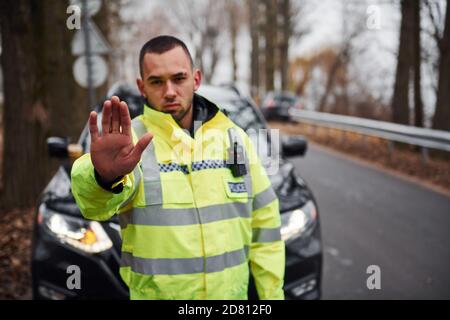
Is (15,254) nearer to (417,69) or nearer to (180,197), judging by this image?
(180,197)

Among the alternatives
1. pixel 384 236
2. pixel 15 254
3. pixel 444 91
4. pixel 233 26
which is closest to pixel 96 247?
pixel 15 254

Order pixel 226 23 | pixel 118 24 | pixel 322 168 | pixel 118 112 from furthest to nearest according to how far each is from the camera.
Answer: pixel 226 23 → pixel 118 24 → pixel 322 168 → pixel 118 112

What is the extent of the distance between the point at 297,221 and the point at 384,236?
2.69 metres

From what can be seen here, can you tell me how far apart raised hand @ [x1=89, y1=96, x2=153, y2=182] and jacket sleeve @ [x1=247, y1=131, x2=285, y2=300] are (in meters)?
0.72

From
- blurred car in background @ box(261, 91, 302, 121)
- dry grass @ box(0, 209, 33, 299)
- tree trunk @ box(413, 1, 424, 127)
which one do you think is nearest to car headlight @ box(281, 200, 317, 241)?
dry grass @ box(0, 209, 33, 299)

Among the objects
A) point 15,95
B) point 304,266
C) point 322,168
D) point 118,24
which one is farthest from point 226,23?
point 304,266

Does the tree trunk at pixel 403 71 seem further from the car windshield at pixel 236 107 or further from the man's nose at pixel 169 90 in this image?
the man's nose at pixel 169 90

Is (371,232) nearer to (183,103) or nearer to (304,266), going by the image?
(304,266)

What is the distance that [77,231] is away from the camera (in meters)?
2.87

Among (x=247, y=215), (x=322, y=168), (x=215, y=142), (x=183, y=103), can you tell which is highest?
(x=183, y=103)

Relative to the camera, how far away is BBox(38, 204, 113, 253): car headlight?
2.75m

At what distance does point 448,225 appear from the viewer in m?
5.70

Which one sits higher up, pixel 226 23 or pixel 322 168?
pixel 226 23

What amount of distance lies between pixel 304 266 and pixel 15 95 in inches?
188
